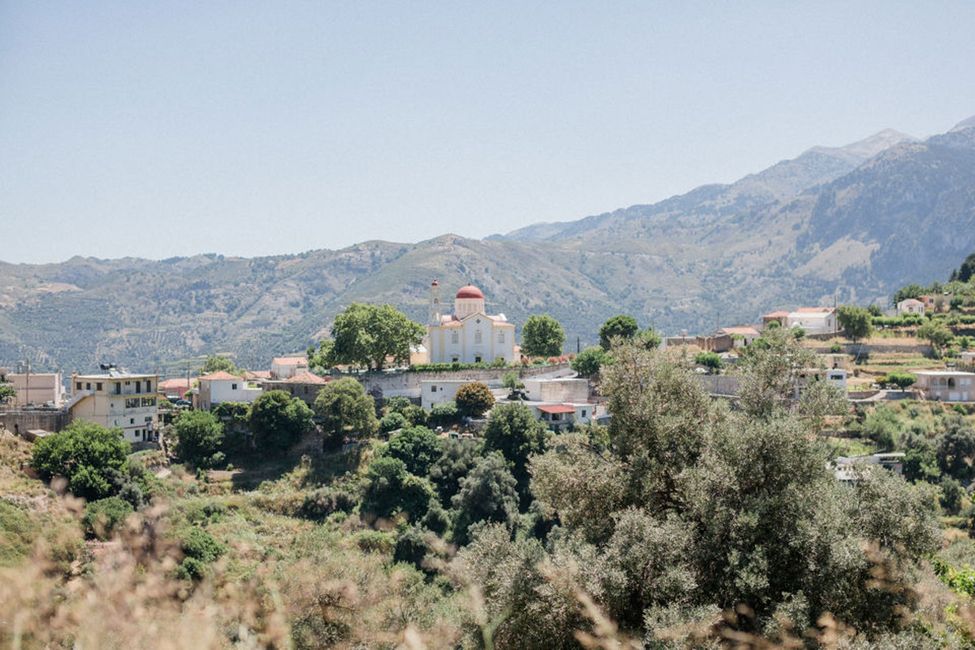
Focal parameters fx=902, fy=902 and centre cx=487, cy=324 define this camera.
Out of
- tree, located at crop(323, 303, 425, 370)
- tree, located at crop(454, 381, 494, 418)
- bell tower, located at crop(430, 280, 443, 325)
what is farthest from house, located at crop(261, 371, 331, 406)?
bell tower, located at crop(430, 280, 443, 325)

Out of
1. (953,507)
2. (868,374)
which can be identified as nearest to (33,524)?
(953,507)

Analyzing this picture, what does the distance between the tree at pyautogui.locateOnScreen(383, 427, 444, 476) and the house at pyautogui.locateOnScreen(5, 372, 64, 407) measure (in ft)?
62.8

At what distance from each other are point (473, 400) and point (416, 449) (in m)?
5.93

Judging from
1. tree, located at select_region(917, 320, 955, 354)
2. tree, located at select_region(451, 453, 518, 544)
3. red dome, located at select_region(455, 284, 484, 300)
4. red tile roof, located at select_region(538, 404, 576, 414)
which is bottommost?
tree, located at select_region(451, 453, 518, 544)

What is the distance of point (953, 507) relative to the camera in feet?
119

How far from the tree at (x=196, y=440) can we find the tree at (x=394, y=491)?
751 centimetres

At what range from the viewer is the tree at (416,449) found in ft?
128

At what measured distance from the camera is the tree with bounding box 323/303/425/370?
1896 inches

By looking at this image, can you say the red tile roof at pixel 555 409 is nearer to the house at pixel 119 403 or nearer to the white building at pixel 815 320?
the house at pixel 119 403

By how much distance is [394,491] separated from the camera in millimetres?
37250

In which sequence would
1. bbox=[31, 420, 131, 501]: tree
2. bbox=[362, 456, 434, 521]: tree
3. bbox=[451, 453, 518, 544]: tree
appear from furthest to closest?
bbox=[362, 456, 434, 521]: tree → bbox=[451, 453, 518, 544]: tree → bbox=[31, 420, 131, 501]: tree

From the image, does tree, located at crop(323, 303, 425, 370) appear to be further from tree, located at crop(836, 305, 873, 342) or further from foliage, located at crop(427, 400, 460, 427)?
tree, located at crop(836, 305, 873, 342)

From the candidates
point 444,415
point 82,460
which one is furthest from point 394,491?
point 82,460

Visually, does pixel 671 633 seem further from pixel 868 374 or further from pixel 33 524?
pixel 868 374
